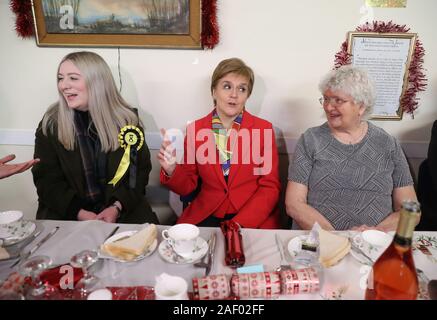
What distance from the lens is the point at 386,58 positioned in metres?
2.15

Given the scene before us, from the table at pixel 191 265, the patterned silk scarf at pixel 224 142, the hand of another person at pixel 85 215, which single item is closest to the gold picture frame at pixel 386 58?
the patterned silk scarf at pixel 224 142

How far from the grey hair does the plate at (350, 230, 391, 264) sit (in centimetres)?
75

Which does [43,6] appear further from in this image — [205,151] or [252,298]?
[252,298]

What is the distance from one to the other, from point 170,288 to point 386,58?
1.99 m

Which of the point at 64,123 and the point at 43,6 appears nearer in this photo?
the point at 64,123

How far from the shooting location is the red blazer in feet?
5.96

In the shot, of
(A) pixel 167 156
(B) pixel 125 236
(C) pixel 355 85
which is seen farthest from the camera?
(C) pixel 355 85

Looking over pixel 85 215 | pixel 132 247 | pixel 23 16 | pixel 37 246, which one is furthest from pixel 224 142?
pixel 23 16

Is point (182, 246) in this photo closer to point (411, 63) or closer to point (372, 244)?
point (372, 244)

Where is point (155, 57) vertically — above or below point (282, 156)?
above

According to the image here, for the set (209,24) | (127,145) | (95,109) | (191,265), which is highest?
(209,24)

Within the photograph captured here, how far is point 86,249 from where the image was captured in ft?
3.64

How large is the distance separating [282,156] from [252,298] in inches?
61.3

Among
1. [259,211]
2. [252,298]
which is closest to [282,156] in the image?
[259,211]
